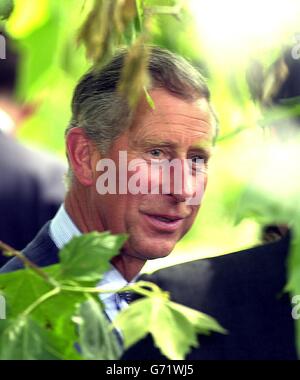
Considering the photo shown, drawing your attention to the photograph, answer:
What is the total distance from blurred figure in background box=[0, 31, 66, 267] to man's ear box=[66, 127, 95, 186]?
0.09m

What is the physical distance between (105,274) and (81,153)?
201 mm

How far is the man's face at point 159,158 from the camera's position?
3.70 ft

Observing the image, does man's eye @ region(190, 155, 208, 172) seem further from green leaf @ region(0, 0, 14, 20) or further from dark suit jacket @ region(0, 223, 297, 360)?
green leaf @ region(0, 0, 14, 20)

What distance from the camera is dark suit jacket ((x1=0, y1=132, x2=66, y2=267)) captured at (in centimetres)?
131

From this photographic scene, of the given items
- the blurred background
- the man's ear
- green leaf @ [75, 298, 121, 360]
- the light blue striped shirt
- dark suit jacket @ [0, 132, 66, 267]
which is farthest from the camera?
dark suit jacket @ [0, 132, 66, 267]

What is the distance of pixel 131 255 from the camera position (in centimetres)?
116

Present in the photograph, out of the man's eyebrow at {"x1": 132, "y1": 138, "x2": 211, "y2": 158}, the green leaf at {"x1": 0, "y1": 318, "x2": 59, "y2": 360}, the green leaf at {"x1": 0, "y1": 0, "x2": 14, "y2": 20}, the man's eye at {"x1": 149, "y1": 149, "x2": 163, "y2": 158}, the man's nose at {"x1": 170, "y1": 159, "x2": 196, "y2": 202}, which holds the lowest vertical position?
the green leaf at {"x1": 0, "y1": 318, "x2": 59, "y2": 360}

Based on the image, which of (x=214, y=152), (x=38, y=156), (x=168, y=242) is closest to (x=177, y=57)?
(x=214, y=152)

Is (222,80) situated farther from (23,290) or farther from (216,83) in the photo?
(23,290)

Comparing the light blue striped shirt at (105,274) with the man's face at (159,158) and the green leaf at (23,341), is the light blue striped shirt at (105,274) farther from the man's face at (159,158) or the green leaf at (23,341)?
the green leaf at (23,341)

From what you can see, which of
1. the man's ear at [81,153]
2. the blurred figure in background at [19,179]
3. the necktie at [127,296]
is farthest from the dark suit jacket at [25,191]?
the necktie at [127,296]

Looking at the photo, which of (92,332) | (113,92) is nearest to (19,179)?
(113,92)

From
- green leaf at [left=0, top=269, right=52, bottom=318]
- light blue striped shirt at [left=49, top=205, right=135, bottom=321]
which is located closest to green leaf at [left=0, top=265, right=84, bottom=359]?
green leaf at [left=0, top=269, right=52, bottom=318]

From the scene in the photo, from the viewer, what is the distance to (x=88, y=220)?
1196 millimetres
